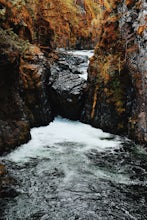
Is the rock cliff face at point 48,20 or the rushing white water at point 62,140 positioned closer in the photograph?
the rushing white water at point 62,140

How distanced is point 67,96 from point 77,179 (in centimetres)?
516

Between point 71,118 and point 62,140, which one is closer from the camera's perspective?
point 62,140

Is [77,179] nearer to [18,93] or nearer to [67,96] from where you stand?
[18,93]

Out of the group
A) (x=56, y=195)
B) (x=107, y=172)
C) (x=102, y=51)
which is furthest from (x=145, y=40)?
(x=56, y=195)

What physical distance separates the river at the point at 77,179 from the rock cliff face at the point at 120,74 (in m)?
0.73

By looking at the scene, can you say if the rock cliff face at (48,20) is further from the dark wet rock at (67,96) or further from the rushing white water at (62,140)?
the rushing white water at (62,140)

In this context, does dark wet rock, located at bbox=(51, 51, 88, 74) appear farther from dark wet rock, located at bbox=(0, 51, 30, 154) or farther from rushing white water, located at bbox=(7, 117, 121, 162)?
dark wet rock, located at bbox=(0, 51, 30, 154)

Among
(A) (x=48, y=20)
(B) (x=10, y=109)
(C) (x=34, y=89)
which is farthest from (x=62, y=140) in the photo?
(A) (x=48, y=20)

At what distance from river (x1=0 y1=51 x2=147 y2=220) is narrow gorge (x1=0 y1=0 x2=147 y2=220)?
0.02 m

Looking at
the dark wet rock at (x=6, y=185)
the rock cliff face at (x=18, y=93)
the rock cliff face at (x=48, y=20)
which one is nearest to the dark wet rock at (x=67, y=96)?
the rock cliff face at (x=18, y=93)

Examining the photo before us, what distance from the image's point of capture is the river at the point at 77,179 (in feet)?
14.1

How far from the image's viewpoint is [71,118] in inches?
415

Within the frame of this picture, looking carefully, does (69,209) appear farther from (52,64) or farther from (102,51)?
(52,64)

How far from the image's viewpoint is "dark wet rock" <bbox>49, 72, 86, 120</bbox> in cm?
1024
